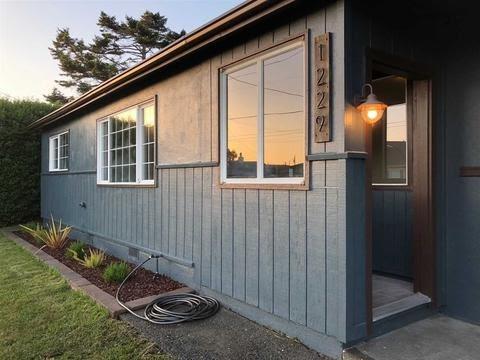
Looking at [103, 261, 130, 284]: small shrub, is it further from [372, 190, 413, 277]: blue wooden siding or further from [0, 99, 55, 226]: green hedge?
[0, 99, 55, 226]: green hedge

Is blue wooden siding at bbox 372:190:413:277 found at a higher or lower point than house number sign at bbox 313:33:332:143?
lower

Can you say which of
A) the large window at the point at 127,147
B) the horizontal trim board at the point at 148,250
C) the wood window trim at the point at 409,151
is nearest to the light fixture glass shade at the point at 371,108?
the wood window trim at the point at 409,151

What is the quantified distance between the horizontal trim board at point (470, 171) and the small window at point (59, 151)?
821 centimetres

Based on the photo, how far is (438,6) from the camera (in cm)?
322

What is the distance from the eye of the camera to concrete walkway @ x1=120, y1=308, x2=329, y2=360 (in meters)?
3.00

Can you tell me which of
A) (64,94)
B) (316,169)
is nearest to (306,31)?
(316,169)

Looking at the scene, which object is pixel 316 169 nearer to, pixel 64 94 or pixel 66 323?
pixel 66 323

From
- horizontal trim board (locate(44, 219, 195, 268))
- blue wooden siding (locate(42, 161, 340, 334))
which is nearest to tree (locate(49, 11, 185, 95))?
horizontal trim board (locate(44, 219, 195, 268))

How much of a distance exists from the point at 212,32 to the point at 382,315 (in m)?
3.05

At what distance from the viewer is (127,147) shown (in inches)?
253

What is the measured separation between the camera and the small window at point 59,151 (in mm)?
9406

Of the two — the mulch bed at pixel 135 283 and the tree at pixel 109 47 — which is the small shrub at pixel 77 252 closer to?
the mulch bed at pixel 135 283

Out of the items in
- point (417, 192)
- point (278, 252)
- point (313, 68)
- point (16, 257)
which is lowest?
point (16, 257)

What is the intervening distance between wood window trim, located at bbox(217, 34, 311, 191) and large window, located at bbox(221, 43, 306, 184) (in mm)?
22
